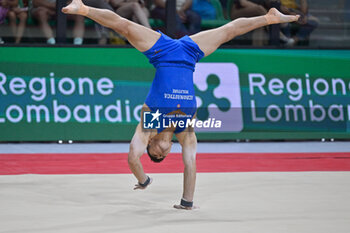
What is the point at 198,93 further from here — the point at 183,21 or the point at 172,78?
the point at 172,78

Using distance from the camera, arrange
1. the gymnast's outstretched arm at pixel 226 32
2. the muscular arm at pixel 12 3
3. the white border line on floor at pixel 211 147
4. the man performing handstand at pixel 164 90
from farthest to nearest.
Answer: the muscular arm at pixel 12 3, the white border line on floor at pixel 211 147, the gymnast's outstretched arm at pixel 226 32, the man performing handstand at pixel 164 90

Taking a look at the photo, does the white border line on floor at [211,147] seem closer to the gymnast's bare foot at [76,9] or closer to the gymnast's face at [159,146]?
the gymnast's face at [159,146]

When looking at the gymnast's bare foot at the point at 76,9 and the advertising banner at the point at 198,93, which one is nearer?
the gymnast's bare foot at the point at 76,9

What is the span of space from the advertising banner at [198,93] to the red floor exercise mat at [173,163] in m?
1.45

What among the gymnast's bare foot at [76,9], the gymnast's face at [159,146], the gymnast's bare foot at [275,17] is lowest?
the gymnast's face at [159,146]

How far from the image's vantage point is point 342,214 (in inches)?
260

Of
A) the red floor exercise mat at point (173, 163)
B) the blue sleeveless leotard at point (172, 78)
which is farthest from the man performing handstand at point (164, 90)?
the red floor exercise mat at point (173, 163)

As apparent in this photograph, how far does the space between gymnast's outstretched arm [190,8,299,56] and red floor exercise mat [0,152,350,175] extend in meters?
2.57

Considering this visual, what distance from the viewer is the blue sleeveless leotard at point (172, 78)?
6.90 meters

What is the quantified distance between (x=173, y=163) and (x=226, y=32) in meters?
3.22

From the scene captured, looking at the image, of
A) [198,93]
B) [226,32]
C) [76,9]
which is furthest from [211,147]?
Result: [76,9]

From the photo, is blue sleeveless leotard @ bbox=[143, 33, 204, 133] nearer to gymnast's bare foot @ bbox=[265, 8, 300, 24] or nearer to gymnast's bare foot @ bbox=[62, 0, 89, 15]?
gymnast's bare foot @ bbox=[62, 0, 89, 15]

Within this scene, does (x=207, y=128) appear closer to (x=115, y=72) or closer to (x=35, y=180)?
(x=115, y=72)

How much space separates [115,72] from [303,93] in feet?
11.7
